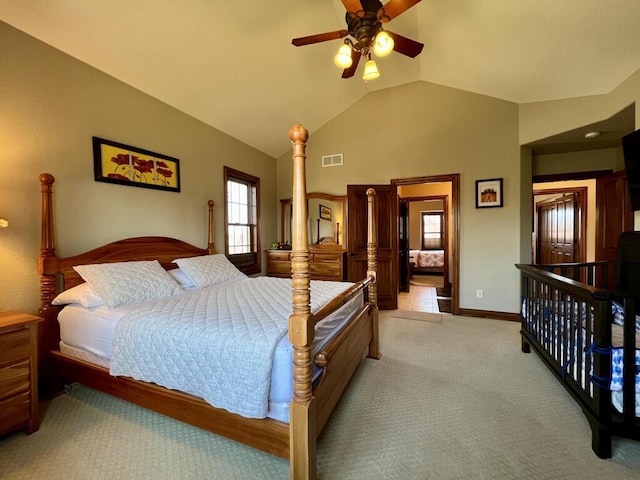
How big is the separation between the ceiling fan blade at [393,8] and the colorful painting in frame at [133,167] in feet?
8.26

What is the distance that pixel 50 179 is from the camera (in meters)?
2.12

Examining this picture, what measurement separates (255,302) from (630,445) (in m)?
2.47

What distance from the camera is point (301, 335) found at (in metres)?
1.28

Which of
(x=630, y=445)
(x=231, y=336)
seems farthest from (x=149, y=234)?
(x=630, y=445)

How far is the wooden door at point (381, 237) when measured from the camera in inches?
174

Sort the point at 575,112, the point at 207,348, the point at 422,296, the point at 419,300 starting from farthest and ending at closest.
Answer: the point at 422,296
the point at 419,300
the point at 575,112
the point at 207,348

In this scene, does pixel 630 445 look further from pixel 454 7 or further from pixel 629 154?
pixel 454 7

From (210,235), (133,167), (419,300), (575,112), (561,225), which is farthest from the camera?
(561,225)

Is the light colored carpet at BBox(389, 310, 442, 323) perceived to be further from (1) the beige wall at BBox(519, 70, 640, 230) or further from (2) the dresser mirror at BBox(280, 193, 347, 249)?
(1) the beige wall at BBox(519, 70, 640, 230)

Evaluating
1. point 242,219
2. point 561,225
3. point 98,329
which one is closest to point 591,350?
→ point 98,329

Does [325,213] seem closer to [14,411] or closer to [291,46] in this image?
[291,46]

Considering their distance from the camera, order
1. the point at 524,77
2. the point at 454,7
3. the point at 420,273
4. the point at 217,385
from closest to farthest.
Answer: the point at 217,385, the point at 454,7, the point at 524,77, the point at 420,273

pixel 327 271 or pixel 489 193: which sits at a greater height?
pixel 489 193

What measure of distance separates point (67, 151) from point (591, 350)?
396 centimetres
